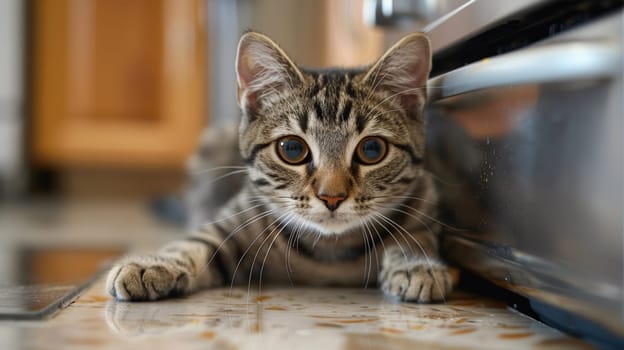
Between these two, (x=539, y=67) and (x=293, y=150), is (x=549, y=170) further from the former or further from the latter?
(x=293, y=150)

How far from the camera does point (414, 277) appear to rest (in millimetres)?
1035

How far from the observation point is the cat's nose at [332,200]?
1021mm

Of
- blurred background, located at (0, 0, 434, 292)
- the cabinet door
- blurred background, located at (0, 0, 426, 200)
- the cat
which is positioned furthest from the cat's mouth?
the cabinet door

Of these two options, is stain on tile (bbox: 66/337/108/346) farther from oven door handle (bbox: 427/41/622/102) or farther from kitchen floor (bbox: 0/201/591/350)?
oven door handle (bbox: 427/41/622/102)

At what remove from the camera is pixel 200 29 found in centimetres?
349

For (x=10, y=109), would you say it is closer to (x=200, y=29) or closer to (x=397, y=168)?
(x=200, y=29)

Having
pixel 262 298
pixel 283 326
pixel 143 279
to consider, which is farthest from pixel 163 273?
pixel 283 326

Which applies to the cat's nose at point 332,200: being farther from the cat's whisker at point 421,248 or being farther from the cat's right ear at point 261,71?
the cat's right ear at point 261,71

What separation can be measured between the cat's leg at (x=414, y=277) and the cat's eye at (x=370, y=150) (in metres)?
0.16

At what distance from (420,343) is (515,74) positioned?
40cm

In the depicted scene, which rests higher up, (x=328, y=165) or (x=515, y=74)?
(x=515, y=74)

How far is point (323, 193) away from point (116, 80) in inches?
110

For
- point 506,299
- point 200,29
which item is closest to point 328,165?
point 506,299

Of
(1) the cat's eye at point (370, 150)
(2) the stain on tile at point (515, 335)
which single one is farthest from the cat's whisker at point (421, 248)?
(2) the stain on tile at point (515, 335)
